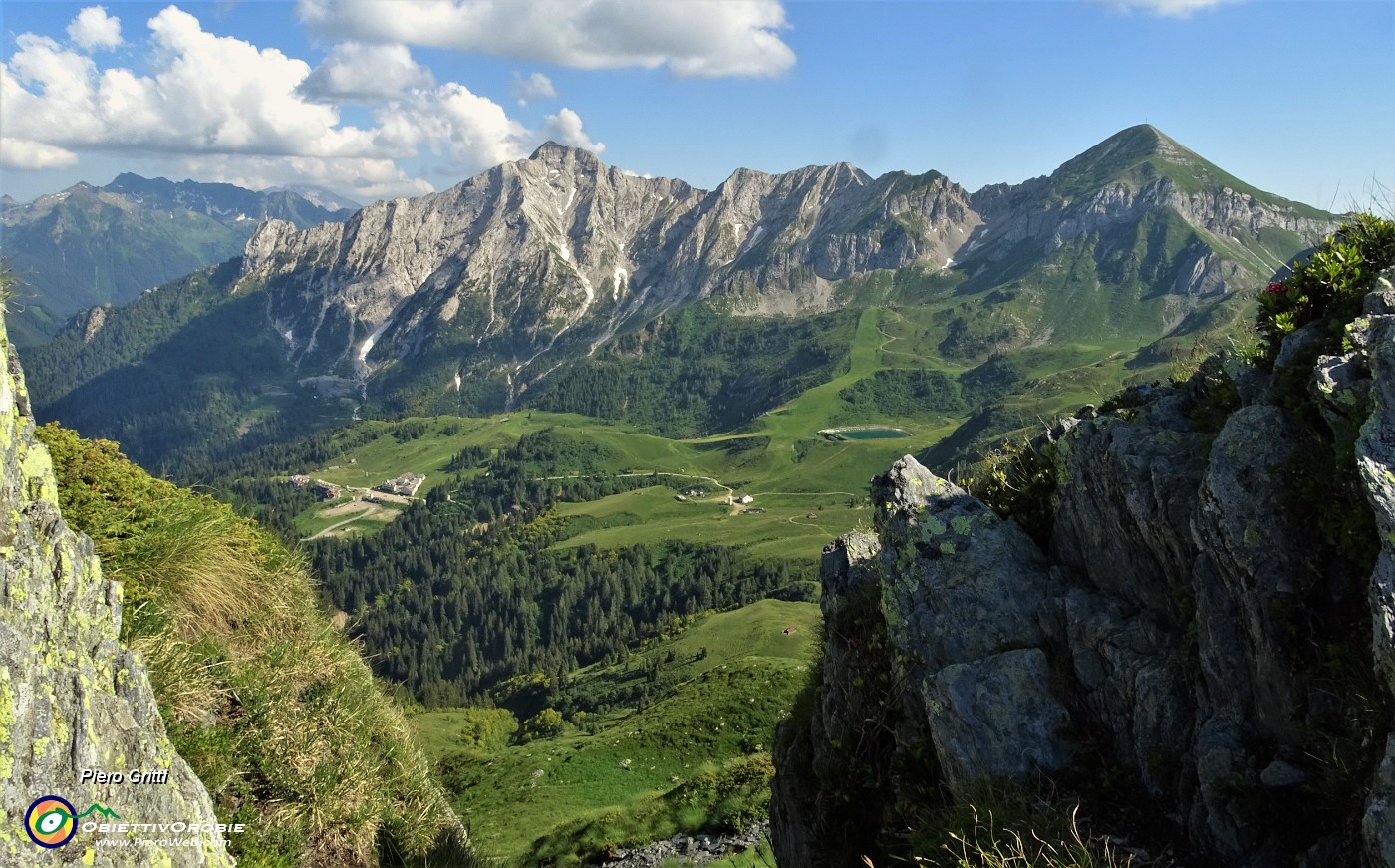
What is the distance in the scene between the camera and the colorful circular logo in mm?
7496

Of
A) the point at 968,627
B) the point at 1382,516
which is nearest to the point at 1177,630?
the point at 968,627

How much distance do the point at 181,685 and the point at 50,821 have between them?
4.31 m

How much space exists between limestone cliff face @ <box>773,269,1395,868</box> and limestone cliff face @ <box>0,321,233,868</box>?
10.4m

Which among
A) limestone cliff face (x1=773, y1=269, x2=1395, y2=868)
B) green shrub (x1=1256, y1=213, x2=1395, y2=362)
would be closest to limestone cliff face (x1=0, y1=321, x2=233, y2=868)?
limestone cliff face (x1=773, y1=269, x2=1395, y2=868)

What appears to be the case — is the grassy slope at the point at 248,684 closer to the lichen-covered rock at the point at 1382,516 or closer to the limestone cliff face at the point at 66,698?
the limestone cliff face at the point at 66,698

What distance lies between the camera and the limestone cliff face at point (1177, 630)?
27.8 feet

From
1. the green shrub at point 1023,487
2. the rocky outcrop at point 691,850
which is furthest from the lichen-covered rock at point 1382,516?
the rocky outcrop at point 691,850

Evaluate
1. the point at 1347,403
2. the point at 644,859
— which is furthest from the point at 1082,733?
the point at 644,859

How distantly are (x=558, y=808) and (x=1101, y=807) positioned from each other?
112ft

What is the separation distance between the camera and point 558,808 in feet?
127

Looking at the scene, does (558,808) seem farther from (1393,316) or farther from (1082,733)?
(1393,316)

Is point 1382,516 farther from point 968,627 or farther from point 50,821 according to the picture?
point 50,821

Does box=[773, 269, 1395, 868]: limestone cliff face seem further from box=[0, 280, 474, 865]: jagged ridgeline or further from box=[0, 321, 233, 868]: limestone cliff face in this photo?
box=[0, 321, 233, 868]: limestone cliff face

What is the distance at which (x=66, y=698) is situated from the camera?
8.39m
